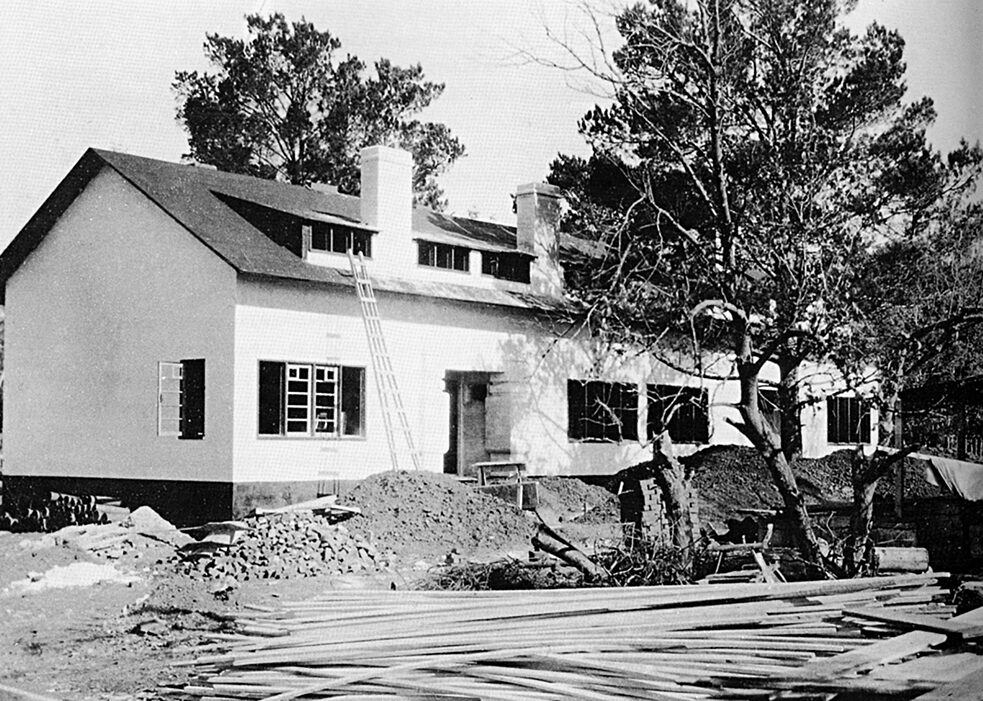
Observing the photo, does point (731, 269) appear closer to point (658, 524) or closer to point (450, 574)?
point (658, 524)

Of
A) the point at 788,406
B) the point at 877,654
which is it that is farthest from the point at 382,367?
the point at 877,654

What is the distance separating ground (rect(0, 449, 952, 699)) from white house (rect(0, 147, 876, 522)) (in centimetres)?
75

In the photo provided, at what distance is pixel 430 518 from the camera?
37.1ft

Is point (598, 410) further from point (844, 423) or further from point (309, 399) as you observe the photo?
point (844, 423)

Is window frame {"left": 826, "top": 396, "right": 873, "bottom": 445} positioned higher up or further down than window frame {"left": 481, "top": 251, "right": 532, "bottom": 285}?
further down

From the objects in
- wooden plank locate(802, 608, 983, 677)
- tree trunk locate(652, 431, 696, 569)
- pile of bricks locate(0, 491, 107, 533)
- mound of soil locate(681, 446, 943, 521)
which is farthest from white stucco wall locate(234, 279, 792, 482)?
wooden plank locate(802, 608, 983, 677)

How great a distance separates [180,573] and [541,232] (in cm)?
874

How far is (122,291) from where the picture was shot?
1220cm

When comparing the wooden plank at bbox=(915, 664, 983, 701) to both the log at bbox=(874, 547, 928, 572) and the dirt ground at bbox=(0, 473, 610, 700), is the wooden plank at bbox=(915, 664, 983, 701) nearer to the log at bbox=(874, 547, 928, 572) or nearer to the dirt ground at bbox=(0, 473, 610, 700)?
the log at bbox=(874, 547, 928, 572)

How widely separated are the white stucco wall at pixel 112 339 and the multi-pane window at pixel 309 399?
1.51ft

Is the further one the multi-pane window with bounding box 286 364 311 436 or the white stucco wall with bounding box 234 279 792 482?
the multi-pane window with bounding box 286 364 311 436

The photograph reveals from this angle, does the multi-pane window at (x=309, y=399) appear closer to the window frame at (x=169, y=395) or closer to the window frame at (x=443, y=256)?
the window frame at (x=169, y=395)

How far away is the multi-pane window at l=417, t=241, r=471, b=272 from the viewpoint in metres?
12.9

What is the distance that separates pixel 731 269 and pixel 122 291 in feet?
24.1
